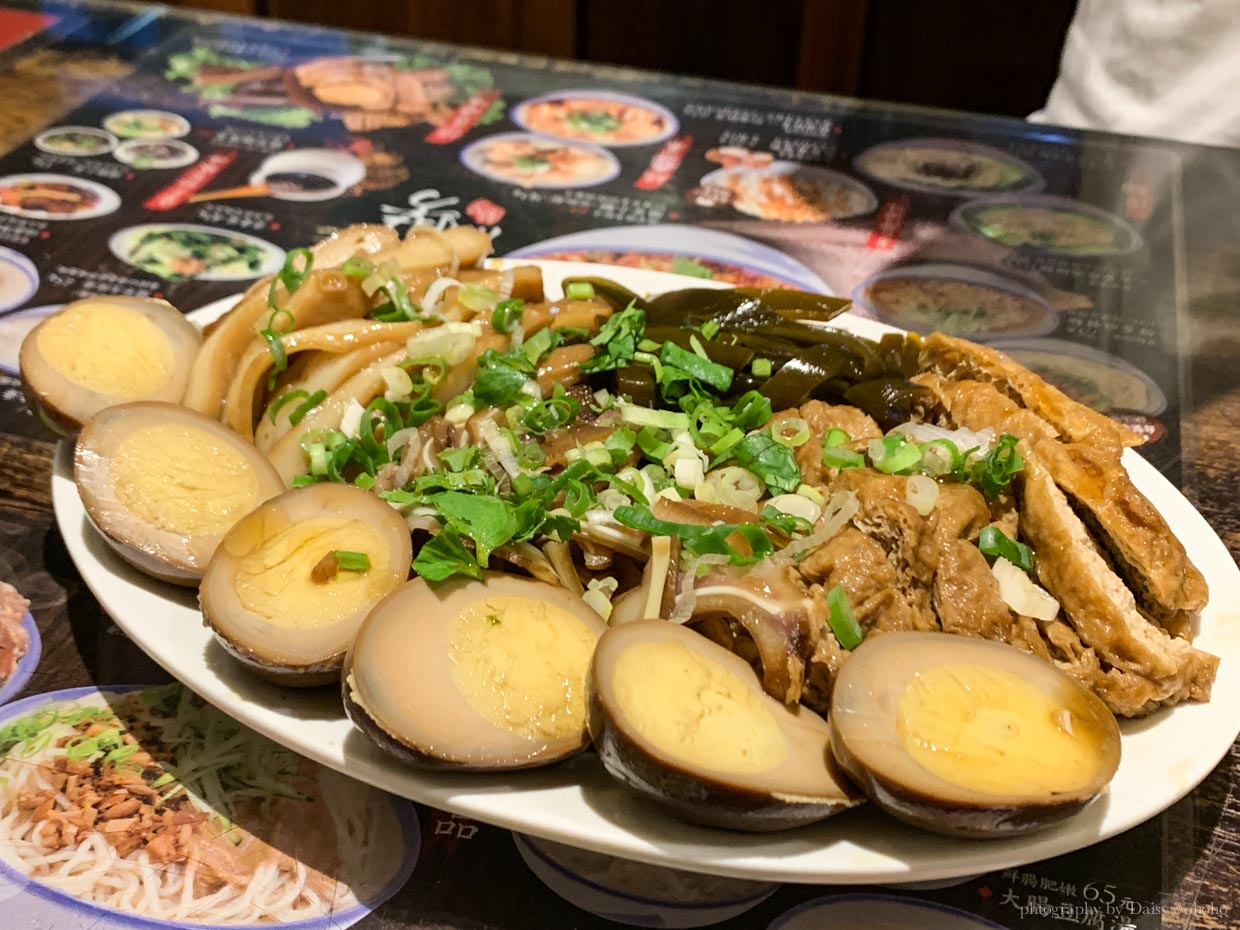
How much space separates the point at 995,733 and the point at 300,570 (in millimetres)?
1199

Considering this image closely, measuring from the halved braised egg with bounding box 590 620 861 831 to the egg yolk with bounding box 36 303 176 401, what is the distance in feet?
4.43

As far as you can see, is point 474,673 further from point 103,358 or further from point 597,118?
point 597,118

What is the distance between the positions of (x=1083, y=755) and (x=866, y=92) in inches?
217

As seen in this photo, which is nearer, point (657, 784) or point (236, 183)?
point (657, 784)

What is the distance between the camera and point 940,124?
4.76m

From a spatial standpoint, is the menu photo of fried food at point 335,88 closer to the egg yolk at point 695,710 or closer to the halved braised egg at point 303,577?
the halved braised egg at point 303,577

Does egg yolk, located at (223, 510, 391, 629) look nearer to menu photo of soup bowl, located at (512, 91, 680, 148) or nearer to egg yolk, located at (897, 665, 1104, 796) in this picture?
egg yolk, located at (897, 665, 1104, 796)

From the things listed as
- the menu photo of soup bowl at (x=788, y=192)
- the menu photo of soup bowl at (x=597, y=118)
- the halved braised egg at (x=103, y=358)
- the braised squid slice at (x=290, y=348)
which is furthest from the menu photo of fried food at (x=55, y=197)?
the menu photo of soup bowl at (x=788, y=192)

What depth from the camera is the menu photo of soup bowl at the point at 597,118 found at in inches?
182

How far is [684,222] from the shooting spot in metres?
4.06

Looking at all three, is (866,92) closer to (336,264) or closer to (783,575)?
(336,264)

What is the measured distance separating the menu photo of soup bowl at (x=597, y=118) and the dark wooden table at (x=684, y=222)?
0.33 ft

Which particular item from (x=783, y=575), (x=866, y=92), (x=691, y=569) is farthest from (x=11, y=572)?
(x=866, y=92)

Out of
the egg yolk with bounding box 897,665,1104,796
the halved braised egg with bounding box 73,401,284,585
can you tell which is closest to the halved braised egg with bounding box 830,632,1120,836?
the egg yolk with bounding box 897,665,1104,796
